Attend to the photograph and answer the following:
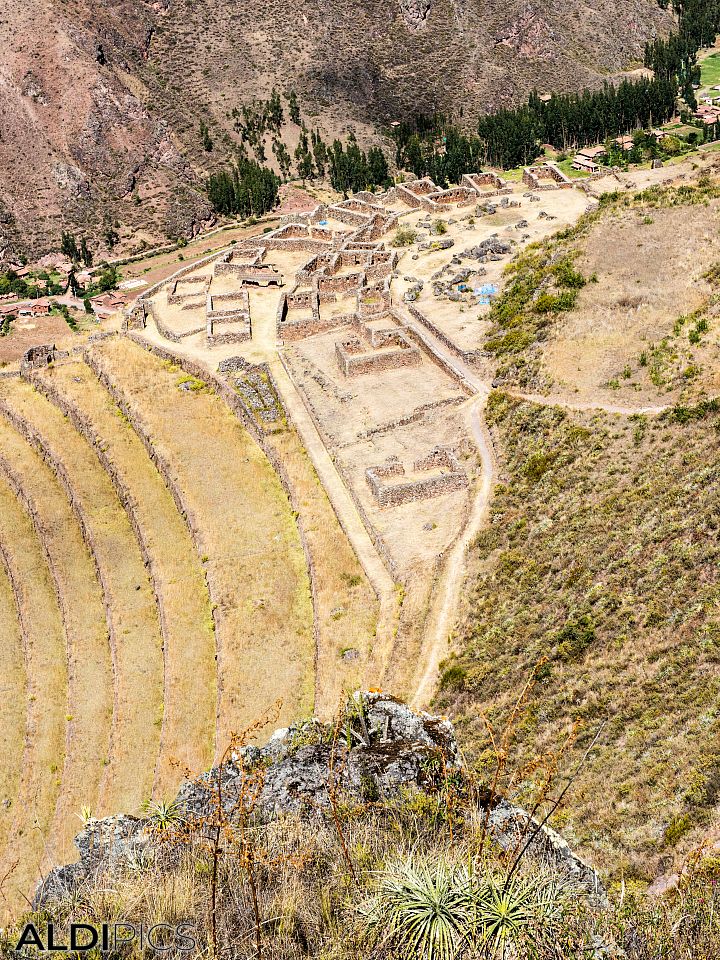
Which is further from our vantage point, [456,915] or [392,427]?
[392,427]

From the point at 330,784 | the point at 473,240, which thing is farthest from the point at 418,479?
the point at 473,240

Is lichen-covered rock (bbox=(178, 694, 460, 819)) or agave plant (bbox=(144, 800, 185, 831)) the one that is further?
lichen-covered rock (bbox=(178, 694, 460, 819))

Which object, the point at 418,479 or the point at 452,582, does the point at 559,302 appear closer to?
the point at 418,479

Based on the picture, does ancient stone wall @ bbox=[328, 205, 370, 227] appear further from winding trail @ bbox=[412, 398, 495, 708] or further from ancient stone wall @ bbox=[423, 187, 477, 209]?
winding trail @ bbox=[412, 398, 495, 708]

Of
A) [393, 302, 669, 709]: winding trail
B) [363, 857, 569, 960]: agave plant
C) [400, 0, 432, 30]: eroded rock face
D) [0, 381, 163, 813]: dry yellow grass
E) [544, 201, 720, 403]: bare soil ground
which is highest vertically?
[400, 0, 432, 30]: eroded rock face

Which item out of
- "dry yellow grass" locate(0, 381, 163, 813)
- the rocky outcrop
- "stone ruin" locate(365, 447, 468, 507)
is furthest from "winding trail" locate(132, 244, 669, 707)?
"dry yellow grass" locate(0, 381, 163, 813)

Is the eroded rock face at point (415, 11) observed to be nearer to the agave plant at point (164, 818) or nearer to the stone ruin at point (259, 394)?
the stone ruin at point (259, 394)
